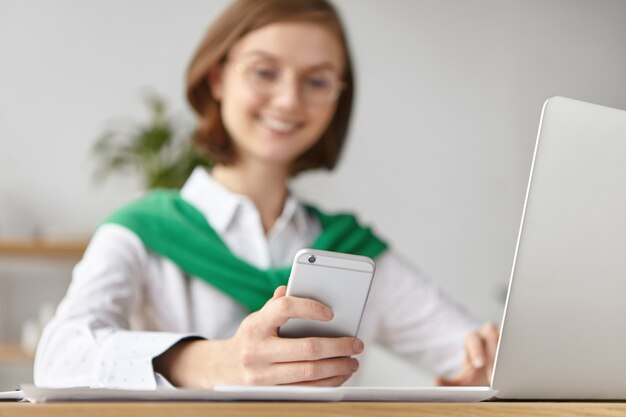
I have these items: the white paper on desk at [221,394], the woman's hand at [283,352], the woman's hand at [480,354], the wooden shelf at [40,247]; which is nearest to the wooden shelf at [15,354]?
the wooden shelf at [40,247]

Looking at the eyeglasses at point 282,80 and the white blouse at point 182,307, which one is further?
the eyeglasses at point 282,80

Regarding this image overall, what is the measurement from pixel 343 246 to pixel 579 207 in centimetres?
88

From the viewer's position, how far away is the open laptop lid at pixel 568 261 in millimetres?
620

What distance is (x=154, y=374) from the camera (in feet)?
2.88

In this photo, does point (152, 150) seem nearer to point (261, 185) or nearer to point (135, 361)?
point (261, 185)

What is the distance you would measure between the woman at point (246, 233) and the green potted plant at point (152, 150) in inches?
58.6

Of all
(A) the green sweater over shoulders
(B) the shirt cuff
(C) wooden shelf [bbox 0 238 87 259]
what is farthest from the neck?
(C) wooden shelf [bbox 0 238 87 259]

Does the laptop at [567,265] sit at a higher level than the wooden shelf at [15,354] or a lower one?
higher

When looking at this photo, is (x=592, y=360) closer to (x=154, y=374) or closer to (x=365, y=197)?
(x=154, y=374)

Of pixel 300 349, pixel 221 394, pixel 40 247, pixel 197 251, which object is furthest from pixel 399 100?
pixel 221 394

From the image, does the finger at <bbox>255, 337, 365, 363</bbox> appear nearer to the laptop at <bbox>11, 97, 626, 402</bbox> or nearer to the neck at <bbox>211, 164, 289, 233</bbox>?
the laptop at <bbox>11, 97, 626, 402</bbox>

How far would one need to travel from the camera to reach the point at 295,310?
69 centimetres

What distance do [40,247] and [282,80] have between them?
193cm

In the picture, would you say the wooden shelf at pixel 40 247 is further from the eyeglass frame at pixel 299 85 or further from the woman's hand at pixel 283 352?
the woman's hand at pixel 283 352
